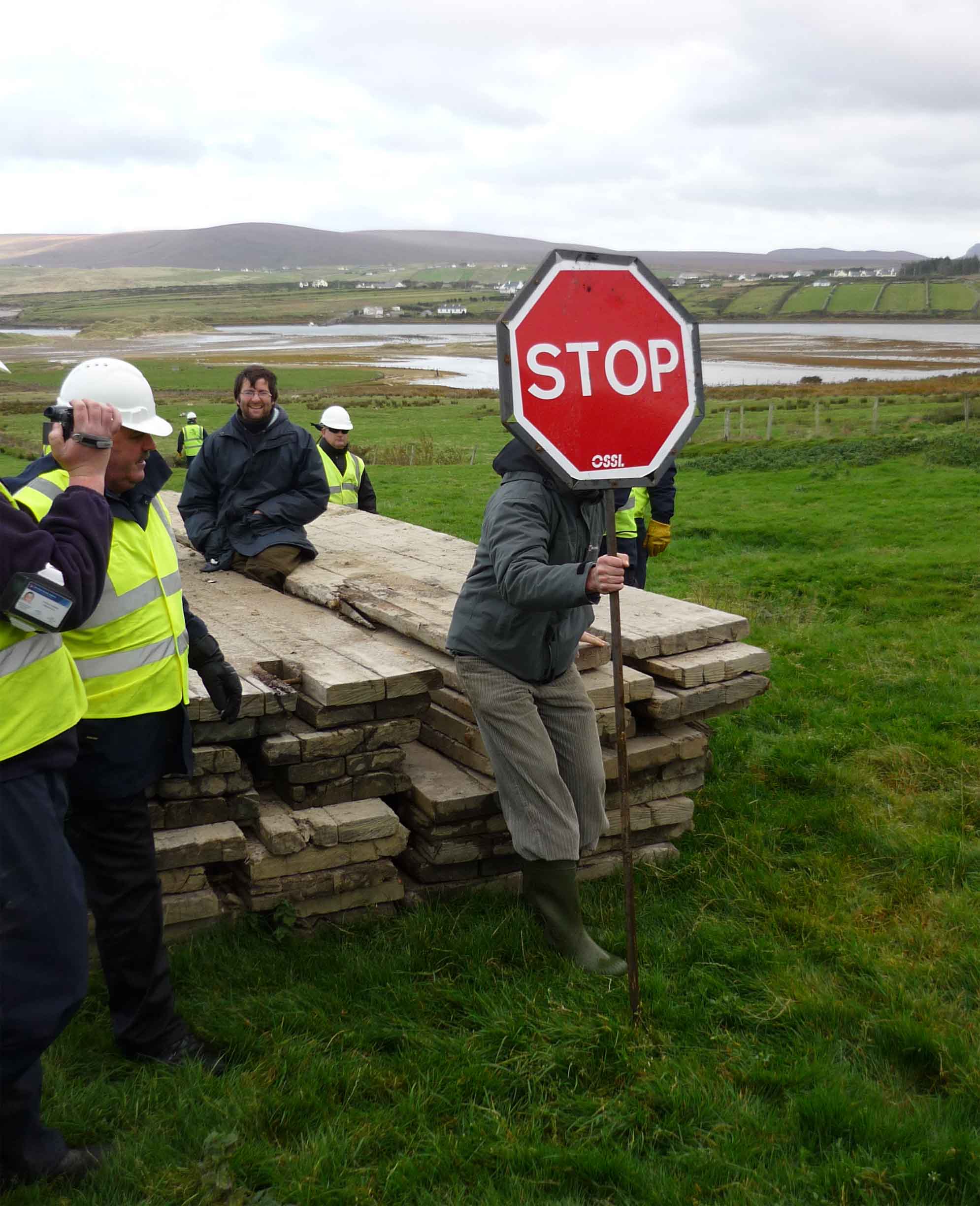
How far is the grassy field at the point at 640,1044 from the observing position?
11.0 feet

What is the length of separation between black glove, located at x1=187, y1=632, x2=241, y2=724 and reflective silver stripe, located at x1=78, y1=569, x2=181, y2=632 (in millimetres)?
322

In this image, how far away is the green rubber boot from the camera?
4480 millimetres

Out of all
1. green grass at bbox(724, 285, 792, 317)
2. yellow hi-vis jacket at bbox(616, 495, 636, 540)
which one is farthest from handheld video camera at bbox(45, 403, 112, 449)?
green grass at bbox(724, 285, 792, 317)

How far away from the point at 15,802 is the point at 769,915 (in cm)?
324

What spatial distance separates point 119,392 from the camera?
3699 mm

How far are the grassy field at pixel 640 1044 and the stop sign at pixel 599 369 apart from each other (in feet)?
6.70

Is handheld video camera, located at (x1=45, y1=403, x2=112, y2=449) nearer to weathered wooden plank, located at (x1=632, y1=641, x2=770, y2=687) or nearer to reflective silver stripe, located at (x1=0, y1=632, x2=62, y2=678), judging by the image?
reflective silver stripe, located at (x1=0, y1=632, x2=62, y2=678)

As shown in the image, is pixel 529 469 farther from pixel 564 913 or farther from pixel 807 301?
pixel 807 301

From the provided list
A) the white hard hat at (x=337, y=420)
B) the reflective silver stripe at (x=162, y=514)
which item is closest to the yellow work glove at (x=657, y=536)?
the white hard hat at (x=337, y=420)

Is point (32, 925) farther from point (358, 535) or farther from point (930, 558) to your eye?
point (930, 558)

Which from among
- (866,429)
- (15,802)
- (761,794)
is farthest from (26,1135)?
(866,429)

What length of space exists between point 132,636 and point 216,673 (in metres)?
0.47

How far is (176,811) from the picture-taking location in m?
4.42

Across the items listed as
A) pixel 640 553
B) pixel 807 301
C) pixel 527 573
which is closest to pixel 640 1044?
pixel 527 573
